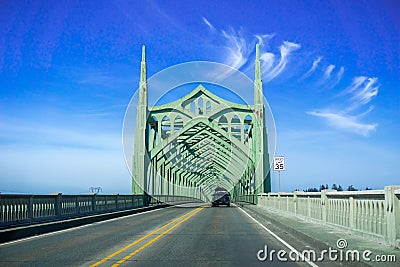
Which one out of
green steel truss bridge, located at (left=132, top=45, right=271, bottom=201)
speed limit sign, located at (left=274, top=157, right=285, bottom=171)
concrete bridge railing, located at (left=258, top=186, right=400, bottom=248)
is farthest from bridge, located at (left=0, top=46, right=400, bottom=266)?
green steel truss bridge, located at (left=132, top=45, right=271, bottom=201)

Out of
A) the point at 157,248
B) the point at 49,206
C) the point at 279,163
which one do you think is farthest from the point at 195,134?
the point at 157,248

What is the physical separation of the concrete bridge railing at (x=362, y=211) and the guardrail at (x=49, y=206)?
32.7 feet

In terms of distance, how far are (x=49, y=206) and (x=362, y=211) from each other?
40.5 ft

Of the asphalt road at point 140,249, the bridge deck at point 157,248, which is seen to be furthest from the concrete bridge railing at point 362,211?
the asphalt road at point 140,249

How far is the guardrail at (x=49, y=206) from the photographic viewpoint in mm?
15258

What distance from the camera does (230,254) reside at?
10664 mm

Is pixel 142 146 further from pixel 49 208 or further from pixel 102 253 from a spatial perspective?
pixel 102 253

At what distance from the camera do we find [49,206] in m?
18.9

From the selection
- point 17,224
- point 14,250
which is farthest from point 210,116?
point 14,250

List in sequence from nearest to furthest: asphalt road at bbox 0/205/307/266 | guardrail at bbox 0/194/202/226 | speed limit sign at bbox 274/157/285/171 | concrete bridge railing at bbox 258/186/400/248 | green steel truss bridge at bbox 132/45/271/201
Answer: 1. concrete bridge railing at bbox 258/186/400/248
2. asphalt road at bbox 0/205/307/266
3. guardrail at bbox 0/194/202/226
4. speed limit sign at bbox 274/157/285/171
5. green steel truss bridge at bbox 132/45/271/201

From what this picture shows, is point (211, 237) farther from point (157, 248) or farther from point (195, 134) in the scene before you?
point (195, 134)

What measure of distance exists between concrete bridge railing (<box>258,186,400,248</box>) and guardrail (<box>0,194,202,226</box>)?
32.7 ft

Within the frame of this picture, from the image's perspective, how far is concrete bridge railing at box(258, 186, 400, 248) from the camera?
922 cm

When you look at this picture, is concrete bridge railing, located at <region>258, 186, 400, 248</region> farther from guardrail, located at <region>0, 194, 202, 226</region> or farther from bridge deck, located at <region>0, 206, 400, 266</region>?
guardrail, located at <region>0, 194, 202, 226</region>
